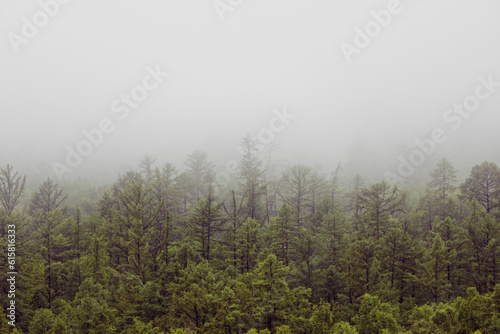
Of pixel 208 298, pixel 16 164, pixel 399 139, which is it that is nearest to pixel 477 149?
pixel 399 139

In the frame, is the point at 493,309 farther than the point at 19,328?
No

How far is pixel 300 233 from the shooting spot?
25.0 m

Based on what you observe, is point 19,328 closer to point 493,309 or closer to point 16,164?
point 493,309

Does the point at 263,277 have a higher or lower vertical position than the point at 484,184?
lower

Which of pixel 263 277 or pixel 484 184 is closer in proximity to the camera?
pixel 263 277

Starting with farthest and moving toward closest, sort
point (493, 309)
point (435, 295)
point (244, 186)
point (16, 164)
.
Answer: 1. point (16, 164)
2. point (244, 186)
3. point (435, 295)
4. point (493, 309)

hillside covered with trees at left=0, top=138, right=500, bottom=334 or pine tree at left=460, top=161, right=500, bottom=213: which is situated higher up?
pine tree at left=460, top=161, right=500, bottom=213

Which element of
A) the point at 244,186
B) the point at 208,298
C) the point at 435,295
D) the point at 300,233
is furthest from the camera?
the point at 244,186

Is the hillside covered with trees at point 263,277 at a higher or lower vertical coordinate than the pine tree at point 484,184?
lower

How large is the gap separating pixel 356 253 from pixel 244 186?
1510cm

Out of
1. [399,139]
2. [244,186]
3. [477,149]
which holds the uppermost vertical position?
[399,139]

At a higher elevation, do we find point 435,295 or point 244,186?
point 244,186

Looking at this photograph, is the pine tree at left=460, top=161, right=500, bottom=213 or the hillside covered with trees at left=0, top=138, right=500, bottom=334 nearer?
the hillside covered with trees at left=0, top=138, right=500, bottom=334

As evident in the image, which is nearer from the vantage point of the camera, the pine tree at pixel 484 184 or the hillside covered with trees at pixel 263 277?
the hillside covered with trees at pixel 263 277
